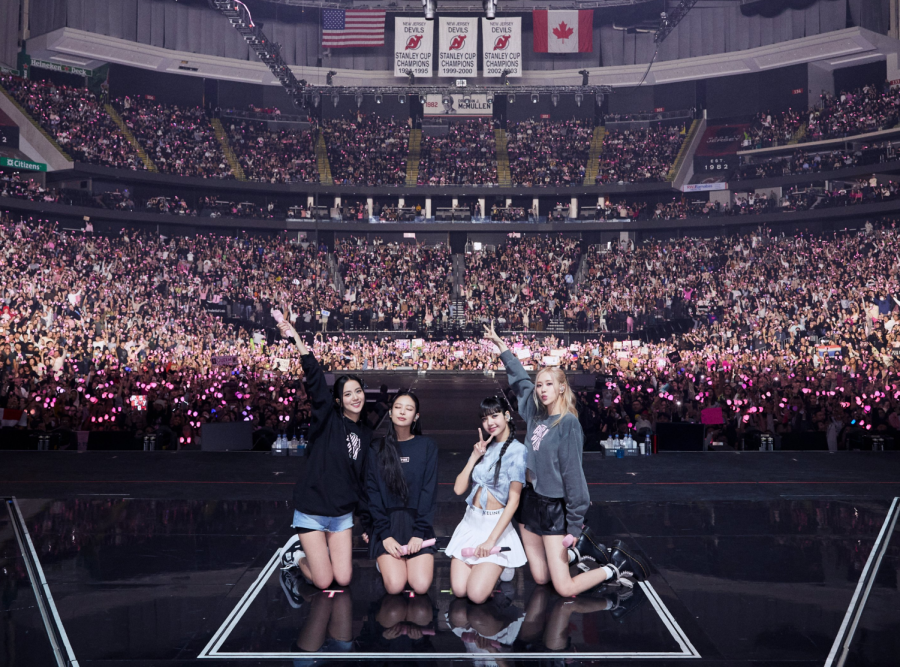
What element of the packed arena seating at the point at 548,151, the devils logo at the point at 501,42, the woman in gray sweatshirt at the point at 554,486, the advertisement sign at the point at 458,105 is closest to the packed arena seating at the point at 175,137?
the advertisement sign at the point at 458,105

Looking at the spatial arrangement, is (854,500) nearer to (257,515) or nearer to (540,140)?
(257,515)

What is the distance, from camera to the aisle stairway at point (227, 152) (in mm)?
39000

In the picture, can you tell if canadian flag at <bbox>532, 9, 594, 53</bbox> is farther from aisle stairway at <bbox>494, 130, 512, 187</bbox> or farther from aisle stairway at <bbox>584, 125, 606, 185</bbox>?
aisle stairway at <bbox>494, 130, 512, 187</bbox>

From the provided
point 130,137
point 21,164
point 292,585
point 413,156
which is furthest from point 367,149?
point 292,585

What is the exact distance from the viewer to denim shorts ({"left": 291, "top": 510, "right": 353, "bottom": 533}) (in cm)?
551

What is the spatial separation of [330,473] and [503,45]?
38.7 m

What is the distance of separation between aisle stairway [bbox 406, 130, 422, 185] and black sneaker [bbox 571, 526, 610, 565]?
3594cm

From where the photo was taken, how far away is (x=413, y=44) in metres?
40.4

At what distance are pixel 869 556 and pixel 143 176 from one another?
1425 inches

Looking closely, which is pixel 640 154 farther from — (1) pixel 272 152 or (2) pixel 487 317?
(1) pixel 272 152

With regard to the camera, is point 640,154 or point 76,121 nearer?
point 76,121

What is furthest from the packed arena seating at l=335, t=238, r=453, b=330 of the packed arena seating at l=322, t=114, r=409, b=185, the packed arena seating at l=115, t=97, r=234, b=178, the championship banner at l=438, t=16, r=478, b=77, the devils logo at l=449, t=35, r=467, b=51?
the devils logo at l=449, t=35, r=467, b=51

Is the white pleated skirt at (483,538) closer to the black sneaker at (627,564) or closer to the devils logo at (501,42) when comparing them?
the black sneaker at (627,564)

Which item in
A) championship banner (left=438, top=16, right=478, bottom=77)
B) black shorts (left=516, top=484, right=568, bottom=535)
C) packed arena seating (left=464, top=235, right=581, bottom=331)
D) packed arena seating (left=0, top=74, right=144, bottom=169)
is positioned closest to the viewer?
black shorts (left=516, top=484, right=568, bottom=535)
